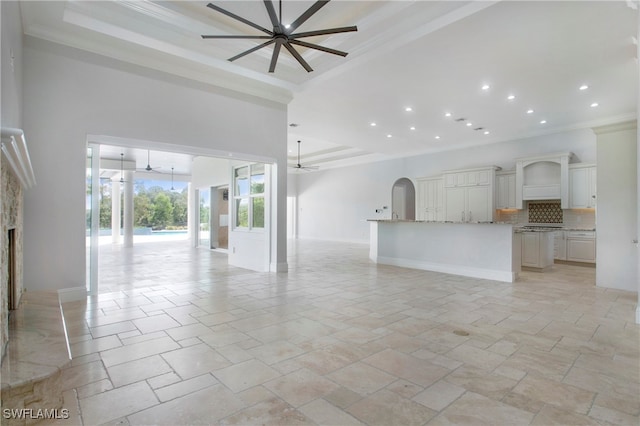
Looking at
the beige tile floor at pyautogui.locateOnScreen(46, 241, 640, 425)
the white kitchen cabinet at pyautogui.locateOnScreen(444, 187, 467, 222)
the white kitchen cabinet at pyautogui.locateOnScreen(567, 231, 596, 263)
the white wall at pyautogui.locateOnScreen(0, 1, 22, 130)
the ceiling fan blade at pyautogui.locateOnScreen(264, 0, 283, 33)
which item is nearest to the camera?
the beige tile floor at pyautogui.locateOnScreen(46, 241, 640, 425)

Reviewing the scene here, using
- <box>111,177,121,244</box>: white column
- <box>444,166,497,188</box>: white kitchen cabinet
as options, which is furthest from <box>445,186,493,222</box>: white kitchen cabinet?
<box>111,177,121,244</box>: white column

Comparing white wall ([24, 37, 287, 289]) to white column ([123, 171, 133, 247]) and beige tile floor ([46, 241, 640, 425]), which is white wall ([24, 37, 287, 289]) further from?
white column ([123, 171, 133, 247])

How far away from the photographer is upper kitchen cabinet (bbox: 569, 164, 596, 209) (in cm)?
727

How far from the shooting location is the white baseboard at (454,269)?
18.4 ft

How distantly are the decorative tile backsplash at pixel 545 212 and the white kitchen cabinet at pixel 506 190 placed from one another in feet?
1.95

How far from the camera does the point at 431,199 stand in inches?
408

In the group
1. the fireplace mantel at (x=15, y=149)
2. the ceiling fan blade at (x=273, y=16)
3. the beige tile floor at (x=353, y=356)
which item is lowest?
the beige tile floor at (x=353, y=356)

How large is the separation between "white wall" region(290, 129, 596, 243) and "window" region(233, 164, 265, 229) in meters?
6.25

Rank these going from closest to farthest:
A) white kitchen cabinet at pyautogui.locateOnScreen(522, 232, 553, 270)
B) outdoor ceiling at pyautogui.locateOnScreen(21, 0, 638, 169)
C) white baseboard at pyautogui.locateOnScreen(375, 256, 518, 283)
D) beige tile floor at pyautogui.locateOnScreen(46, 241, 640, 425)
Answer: beige tile floor at pyautogui.locateOnScreen(46, 241, 640, 425) → outdoor ceiling at pyautogui.locateOnScreen(21, 0, 638, 169) → white baseboard at pyautogui.locateOnScreen(375, 256, 518, 283) → white kitchen cabinet at pyautogui.locateOnScreen(522, 232, 553, 270)

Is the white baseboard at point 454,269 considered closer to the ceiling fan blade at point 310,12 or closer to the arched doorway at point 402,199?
the arched doorway at point 402,199

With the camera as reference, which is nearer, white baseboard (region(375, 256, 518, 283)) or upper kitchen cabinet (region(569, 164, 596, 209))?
white baseboard (region(375, 256, 518, 283))

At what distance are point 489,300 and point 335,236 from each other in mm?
9646

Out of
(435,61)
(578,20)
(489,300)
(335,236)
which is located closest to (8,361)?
(489,300)

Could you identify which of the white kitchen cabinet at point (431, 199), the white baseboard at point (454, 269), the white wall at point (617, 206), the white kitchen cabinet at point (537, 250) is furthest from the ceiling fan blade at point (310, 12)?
the white kitchen cabinet at point (431, 199)
